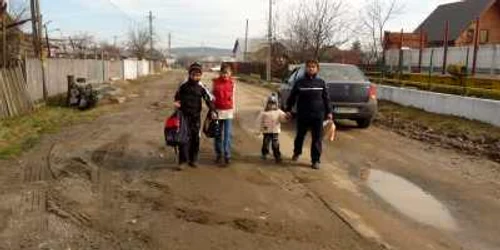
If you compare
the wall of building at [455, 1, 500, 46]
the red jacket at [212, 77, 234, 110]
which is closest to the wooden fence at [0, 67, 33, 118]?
the red jacket at [212, 77, 234, 110]

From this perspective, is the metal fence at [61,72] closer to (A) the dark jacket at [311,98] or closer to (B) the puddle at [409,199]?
(A) the dark jacket at [311,98]

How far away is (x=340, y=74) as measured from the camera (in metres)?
15.3

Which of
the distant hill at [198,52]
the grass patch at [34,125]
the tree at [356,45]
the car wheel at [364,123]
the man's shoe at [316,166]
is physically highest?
the tree at [356,45]

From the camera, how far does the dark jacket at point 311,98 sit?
374 inches

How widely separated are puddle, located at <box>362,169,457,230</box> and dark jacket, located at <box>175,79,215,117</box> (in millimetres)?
2529

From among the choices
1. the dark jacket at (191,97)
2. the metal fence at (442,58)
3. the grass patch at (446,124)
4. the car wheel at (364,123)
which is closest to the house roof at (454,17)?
the metal fence at (442,58)

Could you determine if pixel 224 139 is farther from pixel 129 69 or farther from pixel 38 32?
pixel 129 69

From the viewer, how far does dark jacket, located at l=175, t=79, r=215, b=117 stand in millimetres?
9047

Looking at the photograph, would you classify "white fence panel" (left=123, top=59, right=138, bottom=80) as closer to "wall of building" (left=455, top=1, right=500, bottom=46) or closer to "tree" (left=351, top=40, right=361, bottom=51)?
"tree" (left=351, top=40, right=361, bottom=51)

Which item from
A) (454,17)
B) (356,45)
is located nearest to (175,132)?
(356,45)

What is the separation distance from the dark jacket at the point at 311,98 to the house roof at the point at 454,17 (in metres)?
40.6

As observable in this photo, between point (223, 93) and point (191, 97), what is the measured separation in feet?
1.83

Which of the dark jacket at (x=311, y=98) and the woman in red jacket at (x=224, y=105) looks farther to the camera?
the dark jacket at (x=311, y=98)

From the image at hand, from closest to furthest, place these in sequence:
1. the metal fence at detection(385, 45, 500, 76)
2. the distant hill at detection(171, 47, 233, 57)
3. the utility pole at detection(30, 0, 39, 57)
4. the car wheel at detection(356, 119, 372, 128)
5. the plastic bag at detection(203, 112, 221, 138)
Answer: the plastic bag at detection(203, 112, 221, 138), the car wheel at detection(356, 119, 372, 128), the metal fence at detection(385, 45, 500, 76), the utility pole at detection(30, 0, 39, 57), the distant hill at detection(171, 47, 233, 57)
